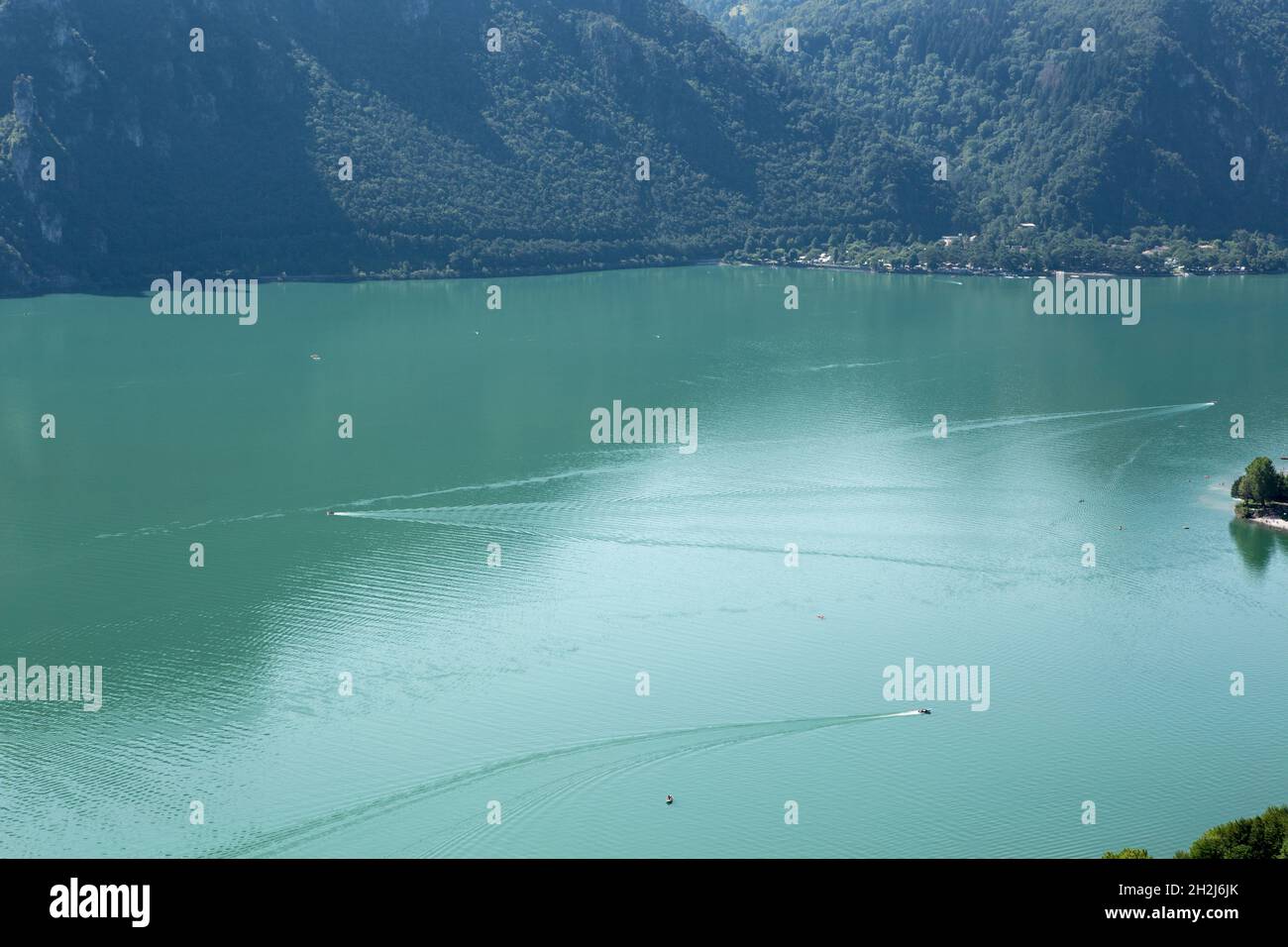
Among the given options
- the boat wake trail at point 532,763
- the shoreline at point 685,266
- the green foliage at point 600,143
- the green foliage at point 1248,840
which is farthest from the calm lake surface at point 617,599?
the green foliage at point 600,143

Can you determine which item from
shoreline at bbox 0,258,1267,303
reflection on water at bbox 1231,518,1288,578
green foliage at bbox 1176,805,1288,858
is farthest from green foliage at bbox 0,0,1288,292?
green foliage at bbox 1176,805,1288,858

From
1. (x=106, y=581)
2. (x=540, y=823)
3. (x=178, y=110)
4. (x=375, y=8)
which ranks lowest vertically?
(x=540, y=823)

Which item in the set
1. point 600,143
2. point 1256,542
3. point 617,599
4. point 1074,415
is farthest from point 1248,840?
point 600,143

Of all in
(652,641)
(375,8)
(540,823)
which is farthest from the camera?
(375,8)

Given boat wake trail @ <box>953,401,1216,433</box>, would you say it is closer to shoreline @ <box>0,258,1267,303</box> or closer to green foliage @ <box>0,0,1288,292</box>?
shoreline @ <box>0,258,1267,303</box>

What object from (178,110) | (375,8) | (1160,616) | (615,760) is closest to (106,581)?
(615,760)

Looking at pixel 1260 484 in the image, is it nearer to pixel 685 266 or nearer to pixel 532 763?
pixel 532 763
